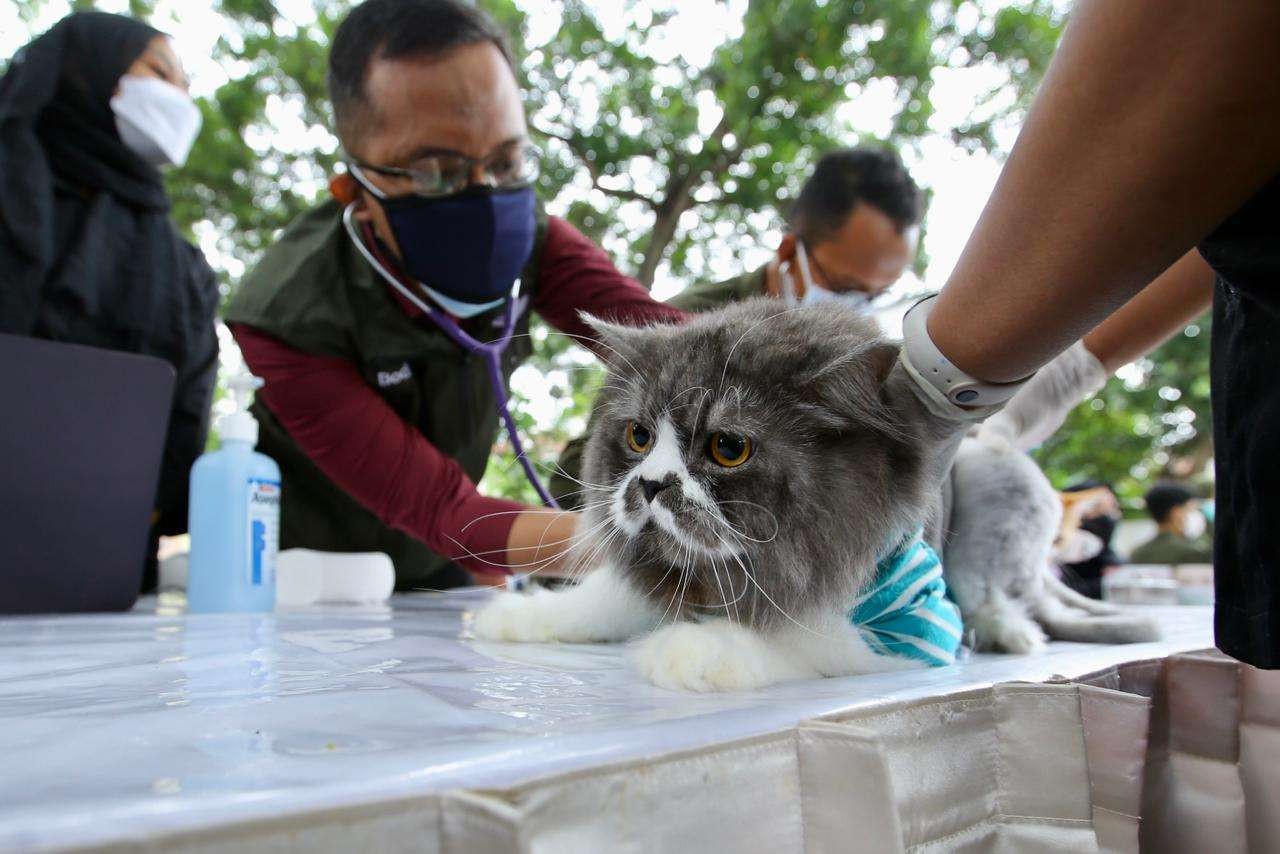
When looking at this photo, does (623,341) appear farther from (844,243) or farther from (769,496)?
(844,243)

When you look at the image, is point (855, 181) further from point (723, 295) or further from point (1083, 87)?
point (1083, 87)

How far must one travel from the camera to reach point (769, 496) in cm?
100

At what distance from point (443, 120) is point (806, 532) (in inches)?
49.6

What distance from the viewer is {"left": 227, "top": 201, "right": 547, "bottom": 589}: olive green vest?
6.15ft

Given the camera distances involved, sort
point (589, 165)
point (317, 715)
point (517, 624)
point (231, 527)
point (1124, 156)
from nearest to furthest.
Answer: point (1124, 156) < point (317, 715) < point (517, 624) < point (231, 527) < point (589, 165)

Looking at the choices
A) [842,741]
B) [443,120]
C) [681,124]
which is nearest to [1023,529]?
[842,741]

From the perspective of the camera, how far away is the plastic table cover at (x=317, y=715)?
46 cm

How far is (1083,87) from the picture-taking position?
0.58 metres

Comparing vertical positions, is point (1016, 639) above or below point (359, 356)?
below

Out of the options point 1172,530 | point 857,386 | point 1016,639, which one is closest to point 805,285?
point 1016,639

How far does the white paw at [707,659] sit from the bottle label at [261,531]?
1103 millimetres

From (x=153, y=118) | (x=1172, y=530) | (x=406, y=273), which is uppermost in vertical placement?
(x=153, y=118)

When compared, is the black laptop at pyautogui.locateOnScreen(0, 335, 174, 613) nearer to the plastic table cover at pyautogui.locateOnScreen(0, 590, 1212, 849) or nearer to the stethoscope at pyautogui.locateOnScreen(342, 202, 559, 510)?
the plastic table cover at pyautogui.locateOnScreen(0, 590, 1212, 849)

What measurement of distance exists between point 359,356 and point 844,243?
137 centimetres
